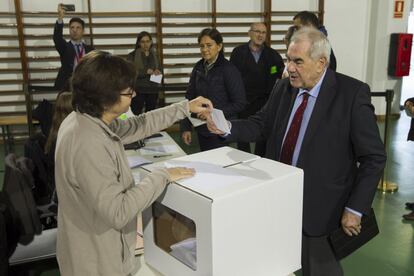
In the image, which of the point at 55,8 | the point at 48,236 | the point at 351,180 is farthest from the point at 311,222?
the point at 55,8

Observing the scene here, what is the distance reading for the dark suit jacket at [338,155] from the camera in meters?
1.64

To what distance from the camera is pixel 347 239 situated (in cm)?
175

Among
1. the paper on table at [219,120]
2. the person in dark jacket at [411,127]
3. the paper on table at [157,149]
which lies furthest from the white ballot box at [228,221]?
the person in dark jacket at [411,127]

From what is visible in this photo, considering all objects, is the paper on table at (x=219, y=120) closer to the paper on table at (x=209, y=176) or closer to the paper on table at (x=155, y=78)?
the paper on table at (x=209, y=176)

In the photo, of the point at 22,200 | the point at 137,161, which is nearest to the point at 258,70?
the point at 137,161

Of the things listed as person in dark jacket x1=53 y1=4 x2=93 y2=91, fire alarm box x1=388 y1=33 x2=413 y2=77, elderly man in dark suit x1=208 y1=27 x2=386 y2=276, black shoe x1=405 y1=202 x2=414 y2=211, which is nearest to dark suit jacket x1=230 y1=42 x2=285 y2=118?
black shoe x1=405 y1=202 x2=414 y2=211

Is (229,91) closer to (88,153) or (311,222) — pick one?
(311,222)

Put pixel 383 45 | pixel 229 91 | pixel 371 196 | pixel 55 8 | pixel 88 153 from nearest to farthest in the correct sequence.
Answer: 1. pixel 88 153
2. pixel 371 196
3. pixel 229 91
4. pixel 55 8
5. pixel 383 45

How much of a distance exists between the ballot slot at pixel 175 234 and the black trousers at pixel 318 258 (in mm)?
730

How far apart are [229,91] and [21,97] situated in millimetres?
4280

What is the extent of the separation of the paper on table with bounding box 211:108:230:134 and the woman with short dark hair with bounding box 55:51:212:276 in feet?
1.65

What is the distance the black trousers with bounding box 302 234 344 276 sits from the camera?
179 centimetres

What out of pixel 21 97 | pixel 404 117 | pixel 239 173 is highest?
pixel 239 173

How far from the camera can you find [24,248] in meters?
2.32
